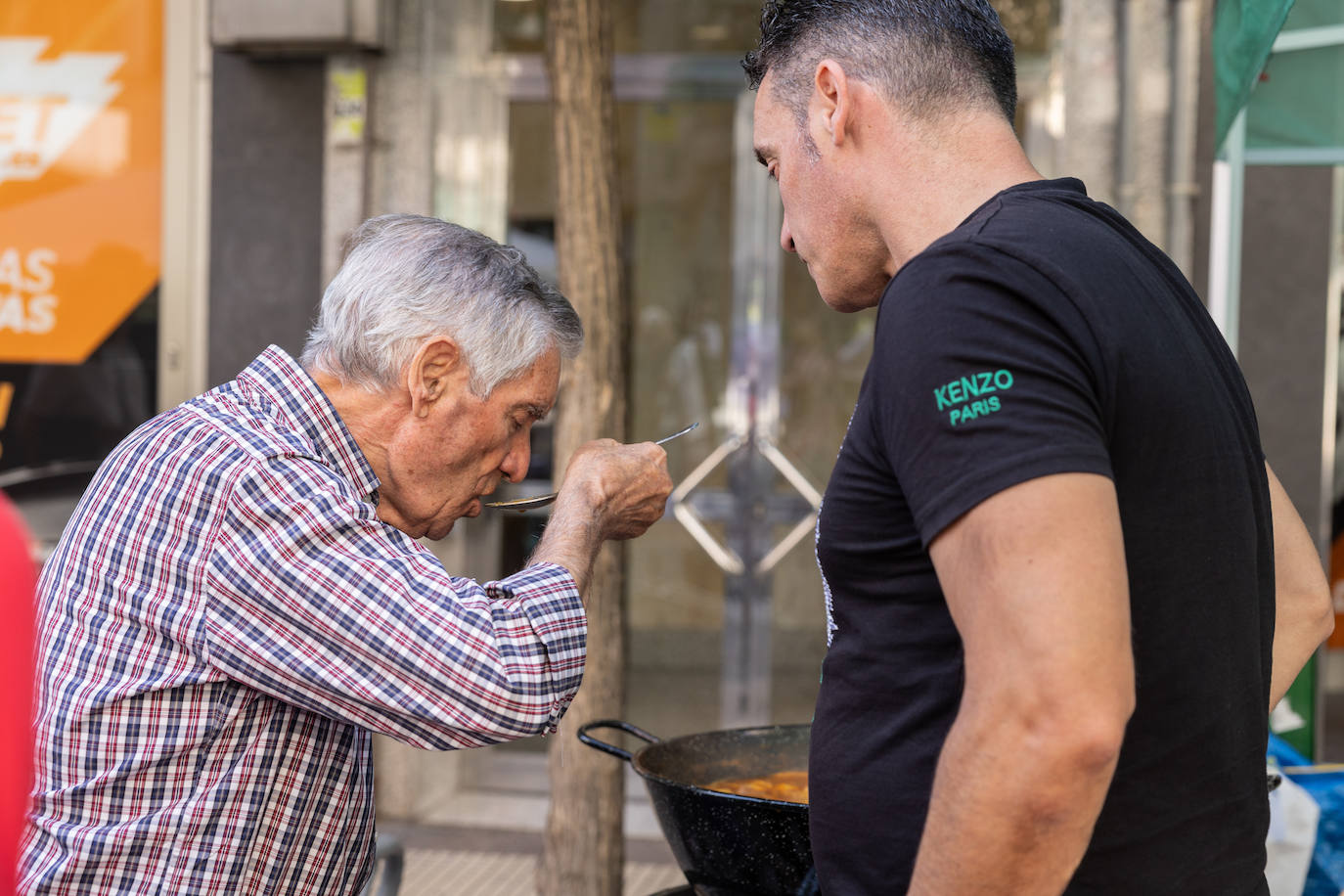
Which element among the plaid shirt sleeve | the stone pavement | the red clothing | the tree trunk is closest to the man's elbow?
the plaid shirt sleeve

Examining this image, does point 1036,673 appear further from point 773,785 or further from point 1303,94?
point 1303,94

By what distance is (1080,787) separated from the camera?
3.52ft

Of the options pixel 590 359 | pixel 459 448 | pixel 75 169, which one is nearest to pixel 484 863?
pixel 590 359

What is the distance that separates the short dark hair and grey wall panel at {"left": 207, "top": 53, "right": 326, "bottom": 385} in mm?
3739

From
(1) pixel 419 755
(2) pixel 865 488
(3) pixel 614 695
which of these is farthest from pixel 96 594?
(1) pixel 419 755

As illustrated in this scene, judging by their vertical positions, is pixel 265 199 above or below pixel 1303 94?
below

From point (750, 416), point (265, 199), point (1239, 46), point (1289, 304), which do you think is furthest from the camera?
point (750, 416)

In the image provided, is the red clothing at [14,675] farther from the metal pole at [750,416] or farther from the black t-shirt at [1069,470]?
the metal pole at [750,416]

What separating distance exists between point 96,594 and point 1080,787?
3.74 ft

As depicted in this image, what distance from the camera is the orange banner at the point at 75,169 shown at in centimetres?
505

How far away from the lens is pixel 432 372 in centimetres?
173

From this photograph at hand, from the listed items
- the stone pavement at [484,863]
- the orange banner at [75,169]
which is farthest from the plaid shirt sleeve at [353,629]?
the orange banner at [75,169]

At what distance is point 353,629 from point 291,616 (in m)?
0.07

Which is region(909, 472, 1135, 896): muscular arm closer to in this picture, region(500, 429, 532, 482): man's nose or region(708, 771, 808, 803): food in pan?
region(500, 429, 532, 482): man's nose
